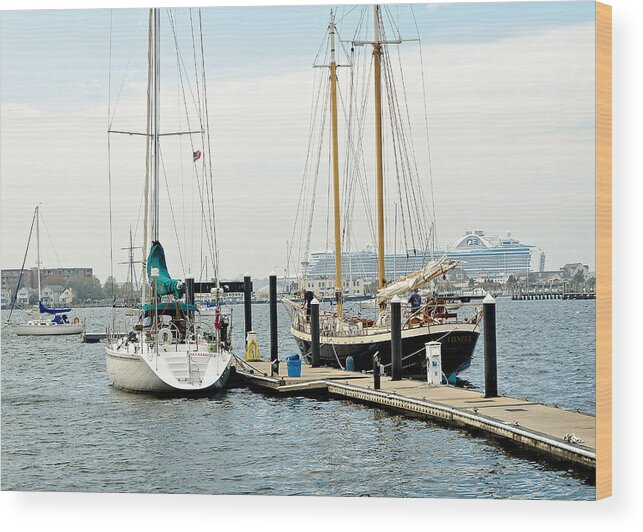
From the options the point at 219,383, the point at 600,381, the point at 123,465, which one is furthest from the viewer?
the point at 219,383

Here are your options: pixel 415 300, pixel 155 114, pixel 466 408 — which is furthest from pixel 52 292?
pixel 415 300

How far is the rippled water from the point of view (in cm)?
1579

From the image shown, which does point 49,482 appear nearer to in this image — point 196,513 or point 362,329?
point 196,513

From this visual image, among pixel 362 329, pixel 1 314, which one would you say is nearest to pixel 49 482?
pixel 1 314

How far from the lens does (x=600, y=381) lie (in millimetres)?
13992

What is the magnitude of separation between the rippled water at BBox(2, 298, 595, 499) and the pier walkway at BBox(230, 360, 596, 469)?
23cm

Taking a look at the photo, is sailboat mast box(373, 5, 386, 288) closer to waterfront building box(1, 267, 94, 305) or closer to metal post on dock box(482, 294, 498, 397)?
metal post on dock box(482, 294, 498, 397)

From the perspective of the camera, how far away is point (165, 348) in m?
23.8

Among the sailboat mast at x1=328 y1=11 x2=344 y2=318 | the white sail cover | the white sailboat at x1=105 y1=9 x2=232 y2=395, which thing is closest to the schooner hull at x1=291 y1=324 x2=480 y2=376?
the white sail cover

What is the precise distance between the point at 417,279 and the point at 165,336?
554cm

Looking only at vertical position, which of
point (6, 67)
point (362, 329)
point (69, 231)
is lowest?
point (362, 329)

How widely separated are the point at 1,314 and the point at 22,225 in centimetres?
176

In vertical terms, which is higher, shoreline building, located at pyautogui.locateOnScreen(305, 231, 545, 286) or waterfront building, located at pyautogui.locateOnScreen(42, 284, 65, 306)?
shoreline building, located at pyautogui.locateOnScreen(305, 231, 545, 286)

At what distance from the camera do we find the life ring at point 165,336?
2405 centimetres
